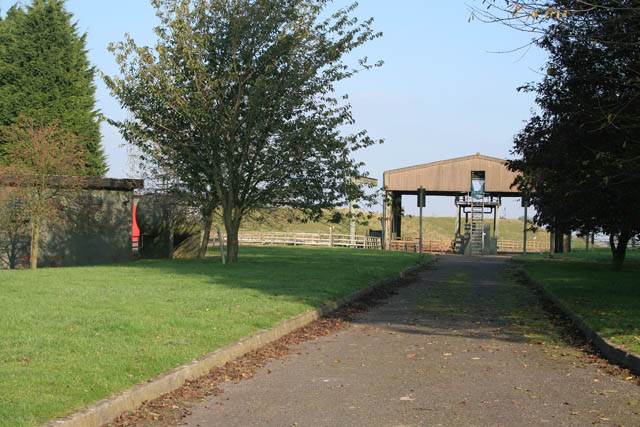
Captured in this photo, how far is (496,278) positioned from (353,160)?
6.28 metres

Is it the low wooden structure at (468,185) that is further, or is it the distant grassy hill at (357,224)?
the low wooden structure at (468,185)

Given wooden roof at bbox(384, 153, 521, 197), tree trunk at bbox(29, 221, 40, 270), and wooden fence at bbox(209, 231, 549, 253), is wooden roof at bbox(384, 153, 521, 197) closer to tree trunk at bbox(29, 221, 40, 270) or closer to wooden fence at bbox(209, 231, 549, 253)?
wooden fence at bbox(209, 231, 549, 253)

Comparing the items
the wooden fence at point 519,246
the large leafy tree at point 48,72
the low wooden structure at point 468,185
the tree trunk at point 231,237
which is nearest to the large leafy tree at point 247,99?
the tree trunk at point 231,237

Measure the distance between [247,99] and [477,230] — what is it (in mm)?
30635

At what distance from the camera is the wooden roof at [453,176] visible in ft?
162

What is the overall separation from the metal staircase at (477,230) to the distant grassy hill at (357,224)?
13.0 feet

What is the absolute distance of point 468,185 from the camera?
164 ft

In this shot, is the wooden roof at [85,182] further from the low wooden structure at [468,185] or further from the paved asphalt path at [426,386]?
the low wooden structure at [468,185]

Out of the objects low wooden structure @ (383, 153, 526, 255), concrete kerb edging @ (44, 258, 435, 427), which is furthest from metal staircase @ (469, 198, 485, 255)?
concrete kerb edging @ (44, 258, 435, 427)

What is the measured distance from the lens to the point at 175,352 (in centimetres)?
718

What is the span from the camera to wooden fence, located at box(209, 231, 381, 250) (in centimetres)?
5138

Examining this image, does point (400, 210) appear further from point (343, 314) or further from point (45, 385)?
point (45, 385)

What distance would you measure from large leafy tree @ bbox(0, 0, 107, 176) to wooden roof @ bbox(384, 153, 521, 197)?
23333 mm

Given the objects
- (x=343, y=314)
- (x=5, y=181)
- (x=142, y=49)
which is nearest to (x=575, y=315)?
(x=343, y=314)
